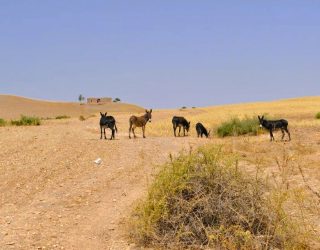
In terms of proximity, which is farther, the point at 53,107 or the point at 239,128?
the point at 53,107

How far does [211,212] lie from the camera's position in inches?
331

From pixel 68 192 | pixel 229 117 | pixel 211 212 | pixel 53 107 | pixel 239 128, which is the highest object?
pixel 53 107

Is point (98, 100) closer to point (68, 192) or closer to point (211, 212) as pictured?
point (68, 192)

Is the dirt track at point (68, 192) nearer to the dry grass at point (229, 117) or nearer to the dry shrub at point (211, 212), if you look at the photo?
the dry shrub at point (211, 212)

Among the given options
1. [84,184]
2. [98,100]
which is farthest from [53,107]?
[84,184]

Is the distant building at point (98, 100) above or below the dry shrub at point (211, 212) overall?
above

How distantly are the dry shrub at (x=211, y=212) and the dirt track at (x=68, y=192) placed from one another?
0.74 m

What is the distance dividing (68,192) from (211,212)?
5.03 meters

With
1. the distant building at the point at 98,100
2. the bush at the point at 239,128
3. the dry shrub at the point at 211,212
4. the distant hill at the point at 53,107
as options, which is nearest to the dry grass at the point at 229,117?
the bush at the point at 239,128

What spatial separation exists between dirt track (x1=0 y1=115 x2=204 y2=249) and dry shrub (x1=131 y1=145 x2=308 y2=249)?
2.42 feet

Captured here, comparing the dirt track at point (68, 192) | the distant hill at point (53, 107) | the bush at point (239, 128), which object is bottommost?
the dirt track at point (68, 192)

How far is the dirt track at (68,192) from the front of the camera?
8766 millimetres

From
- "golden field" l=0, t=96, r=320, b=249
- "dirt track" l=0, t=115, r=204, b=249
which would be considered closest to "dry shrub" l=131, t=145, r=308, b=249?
"golden field" l=0, t=96, r=320, b=249

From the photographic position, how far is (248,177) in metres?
9.20
